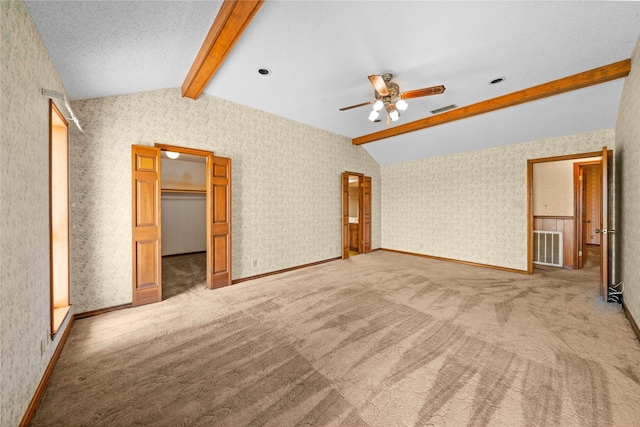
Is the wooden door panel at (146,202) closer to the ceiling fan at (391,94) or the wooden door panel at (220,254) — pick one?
the wooden door panel at (220,254)

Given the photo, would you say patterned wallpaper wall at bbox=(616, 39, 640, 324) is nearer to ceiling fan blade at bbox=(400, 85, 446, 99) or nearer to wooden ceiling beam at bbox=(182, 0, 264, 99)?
ceiling fan blade at bbox=(400, 85, 446, 99)

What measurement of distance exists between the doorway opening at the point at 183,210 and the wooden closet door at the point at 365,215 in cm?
405

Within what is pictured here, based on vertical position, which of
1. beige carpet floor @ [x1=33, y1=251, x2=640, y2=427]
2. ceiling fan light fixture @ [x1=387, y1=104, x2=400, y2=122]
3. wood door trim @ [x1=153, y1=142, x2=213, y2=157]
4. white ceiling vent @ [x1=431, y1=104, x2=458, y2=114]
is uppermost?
white ceiling vent @ [x1=431, y1=104, x2=458, y2=114]

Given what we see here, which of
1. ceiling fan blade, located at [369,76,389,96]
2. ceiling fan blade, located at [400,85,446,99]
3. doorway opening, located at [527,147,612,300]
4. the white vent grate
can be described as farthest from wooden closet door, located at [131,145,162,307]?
the white vent grate

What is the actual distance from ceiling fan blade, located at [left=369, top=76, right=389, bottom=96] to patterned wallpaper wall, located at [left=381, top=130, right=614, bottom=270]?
362cm

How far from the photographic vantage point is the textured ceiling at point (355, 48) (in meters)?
2.07

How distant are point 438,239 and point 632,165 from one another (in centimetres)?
363

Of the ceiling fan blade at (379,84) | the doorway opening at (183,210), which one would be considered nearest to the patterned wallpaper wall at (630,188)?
the ceiling fan blade at (379,84)

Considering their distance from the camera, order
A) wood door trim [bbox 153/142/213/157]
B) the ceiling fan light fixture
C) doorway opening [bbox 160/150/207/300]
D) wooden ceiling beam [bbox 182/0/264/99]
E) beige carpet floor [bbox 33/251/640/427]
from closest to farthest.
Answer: beige carpet floor [bbox 33/251/640/427], wooden ceiling beam [bbox 182/0/264/99], the ceiling fan light fixture, wood door trim [bbox 153/142/213/157], doorway opening [bbox 160/150/207/300]

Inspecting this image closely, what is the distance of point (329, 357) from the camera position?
209 cm

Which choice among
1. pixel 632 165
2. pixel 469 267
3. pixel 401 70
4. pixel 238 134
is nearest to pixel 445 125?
pixel 401 70

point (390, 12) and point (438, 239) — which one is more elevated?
point (390, 12)

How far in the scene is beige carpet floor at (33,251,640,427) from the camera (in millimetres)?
Result: 1532

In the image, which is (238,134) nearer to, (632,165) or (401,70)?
(401,70)
